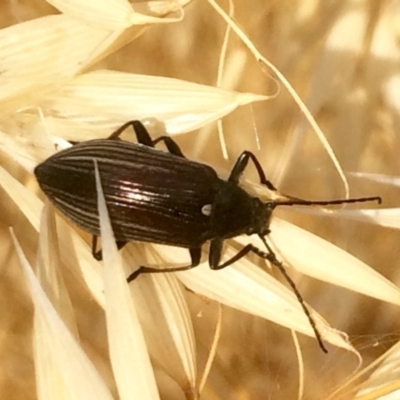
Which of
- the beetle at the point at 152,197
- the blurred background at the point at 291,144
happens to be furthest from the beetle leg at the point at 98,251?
the blurred background at the point at 291,144

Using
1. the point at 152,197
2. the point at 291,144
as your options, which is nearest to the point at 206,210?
the point at 152,197

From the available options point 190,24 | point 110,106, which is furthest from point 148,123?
point 190,24

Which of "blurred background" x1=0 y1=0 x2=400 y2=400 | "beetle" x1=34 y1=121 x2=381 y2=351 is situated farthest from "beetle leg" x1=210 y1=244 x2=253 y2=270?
"blurred background" x1=0 y1=0 x2=400 y2=400

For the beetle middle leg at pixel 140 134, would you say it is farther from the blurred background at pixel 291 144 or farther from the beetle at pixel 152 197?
the blurred background at pixel 291 144

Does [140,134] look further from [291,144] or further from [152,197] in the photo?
[291,144]

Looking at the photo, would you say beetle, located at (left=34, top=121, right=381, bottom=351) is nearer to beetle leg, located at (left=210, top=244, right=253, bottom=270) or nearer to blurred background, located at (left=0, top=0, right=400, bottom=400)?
beetle leg, located at (left=210, top=244, right=253, bottom=270)

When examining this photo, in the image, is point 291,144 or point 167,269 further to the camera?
point 291,144

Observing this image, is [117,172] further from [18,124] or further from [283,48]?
[283,48]
